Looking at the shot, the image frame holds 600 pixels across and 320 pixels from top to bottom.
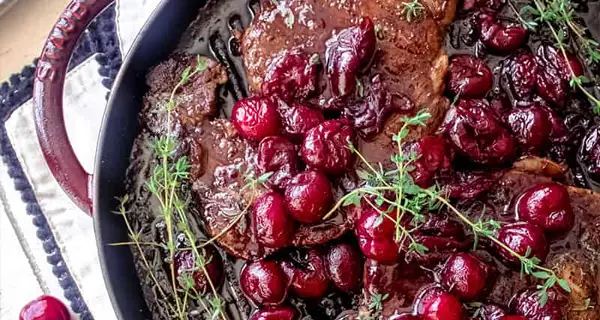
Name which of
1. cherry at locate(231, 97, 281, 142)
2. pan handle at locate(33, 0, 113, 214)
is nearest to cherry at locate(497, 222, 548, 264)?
cherry at locate(231, 97, 281, 142)

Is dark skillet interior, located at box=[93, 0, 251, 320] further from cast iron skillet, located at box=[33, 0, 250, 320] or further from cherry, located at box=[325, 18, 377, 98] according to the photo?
cherry, located at box=[325, 18, 377, 98]

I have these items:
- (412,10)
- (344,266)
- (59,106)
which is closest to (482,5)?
(412,10)

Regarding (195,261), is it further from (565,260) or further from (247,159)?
(565,260)

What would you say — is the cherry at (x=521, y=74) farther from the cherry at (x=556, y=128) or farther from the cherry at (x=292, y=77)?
the cherry at (x=292, y=77)

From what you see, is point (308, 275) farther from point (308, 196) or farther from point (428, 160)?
point (428, 160)

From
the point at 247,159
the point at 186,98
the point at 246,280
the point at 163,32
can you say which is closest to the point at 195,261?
the point at 246,280

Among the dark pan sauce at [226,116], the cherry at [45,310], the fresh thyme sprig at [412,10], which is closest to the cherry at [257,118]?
the dark pan sauce at [226,116]
